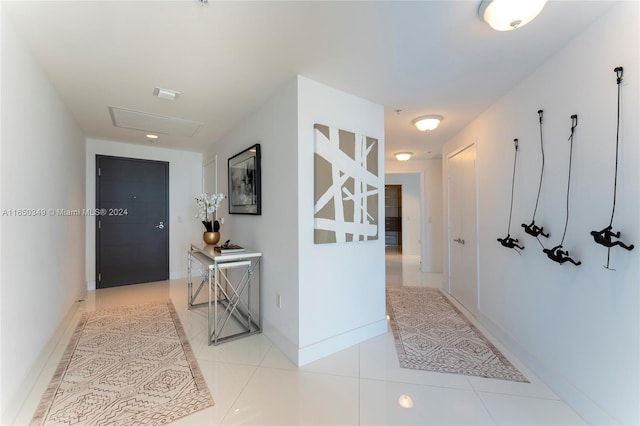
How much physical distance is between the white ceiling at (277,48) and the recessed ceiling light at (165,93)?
5 cm

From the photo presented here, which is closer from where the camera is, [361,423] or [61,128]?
[361,423]

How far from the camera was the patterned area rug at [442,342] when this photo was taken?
2.12m

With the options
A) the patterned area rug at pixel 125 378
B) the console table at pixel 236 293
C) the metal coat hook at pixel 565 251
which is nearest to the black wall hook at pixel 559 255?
the metal coat hook at pixel 565 251

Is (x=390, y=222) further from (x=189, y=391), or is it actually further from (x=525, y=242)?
(x=189, y=391)

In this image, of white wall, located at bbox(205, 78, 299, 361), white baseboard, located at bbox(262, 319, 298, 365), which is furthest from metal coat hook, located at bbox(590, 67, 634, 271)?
white baseboard, located at bbox(262, 319, 298, 365)

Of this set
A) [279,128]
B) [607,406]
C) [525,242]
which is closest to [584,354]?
[607,406]

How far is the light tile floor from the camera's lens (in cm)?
161

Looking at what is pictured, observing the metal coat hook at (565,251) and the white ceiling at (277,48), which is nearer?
the white ceiling at (277,48)

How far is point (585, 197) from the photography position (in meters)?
1.68

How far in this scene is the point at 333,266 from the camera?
2393 mm

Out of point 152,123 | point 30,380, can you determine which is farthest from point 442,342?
point 152,123

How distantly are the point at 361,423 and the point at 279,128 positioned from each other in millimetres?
2231

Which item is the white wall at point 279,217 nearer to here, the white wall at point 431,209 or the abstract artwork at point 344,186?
the abstract artwork at point 344,186

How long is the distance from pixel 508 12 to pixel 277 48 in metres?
1.31
